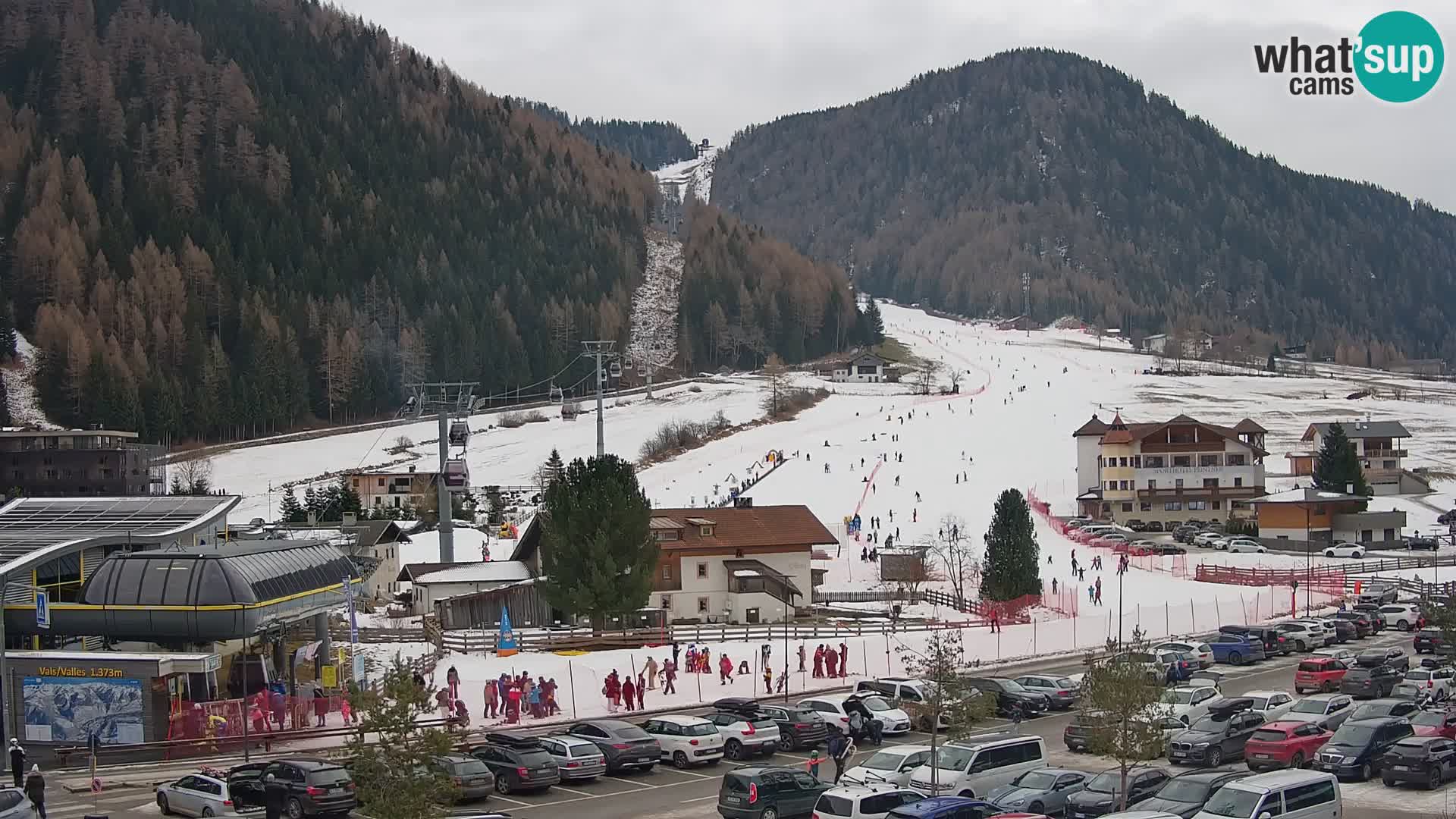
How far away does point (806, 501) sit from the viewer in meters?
82.1

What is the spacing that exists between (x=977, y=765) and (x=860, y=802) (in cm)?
392

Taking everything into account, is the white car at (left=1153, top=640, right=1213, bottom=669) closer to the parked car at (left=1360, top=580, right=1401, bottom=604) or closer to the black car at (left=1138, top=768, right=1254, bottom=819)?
the parked car at (left=1360, top=580, right=1401, bottom=604)

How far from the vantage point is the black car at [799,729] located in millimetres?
29359

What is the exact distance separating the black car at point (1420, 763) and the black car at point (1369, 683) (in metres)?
8.38

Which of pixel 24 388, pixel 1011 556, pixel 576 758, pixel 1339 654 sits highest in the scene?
pixel 24 388

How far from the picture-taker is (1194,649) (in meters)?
38.4

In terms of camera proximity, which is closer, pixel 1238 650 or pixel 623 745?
pixel 623 745

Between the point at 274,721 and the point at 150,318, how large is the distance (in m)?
124

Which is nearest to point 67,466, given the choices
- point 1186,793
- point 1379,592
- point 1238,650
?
point 1379,592

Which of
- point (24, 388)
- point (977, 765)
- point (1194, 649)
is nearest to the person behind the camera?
point (977, 765)

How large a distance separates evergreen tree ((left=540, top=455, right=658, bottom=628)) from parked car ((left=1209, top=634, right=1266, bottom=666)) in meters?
15.3

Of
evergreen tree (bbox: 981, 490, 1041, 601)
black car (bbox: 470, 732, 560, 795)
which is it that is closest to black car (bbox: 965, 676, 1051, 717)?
black car (bbox: 470, 732, 560, 795)

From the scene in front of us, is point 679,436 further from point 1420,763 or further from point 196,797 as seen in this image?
point 196,797

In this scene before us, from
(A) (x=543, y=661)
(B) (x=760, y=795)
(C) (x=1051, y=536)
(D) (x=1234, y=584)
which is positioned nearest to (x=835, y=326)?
(C) (x=1051, y=536)
